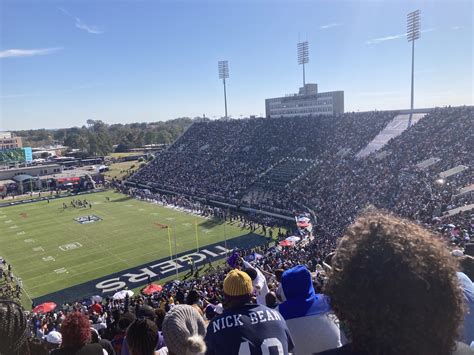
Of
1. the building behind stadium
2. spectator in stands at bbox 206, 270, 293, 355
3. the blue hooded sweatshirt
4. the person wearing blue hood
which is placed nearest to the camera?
spectator in stands at bbox 206, 270, 293, 355

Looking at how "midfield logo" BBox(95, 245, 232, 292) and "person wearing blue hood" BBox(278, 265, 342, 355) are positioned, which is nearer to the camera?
"person wearing blue hood" BBox(278, 265, 342, 355)

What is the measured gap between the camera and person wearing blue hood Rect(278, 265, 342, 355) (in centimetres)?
308

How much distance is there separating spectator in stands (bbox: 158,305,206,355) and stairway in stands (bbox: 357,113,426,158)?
3924 centimetres

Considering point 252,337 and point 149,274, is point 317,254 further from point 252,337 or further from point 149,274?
point 252,337

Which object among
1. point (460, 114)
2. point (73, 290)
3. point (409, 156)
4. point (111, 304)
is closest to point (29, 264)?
point (73, 290)

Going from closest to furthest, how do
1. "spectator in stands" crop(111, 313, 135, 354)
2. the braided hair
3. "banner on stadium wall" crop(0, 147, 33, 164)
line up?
the braided hair → "spectator in stands" crop(111, 313, 135, 354) → "banner on stadium wall" crop(0, 147, 33, 164)

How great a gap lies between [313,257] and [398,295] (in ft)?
61.5

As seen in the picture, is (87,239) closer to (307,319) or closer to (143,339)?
(143,339)

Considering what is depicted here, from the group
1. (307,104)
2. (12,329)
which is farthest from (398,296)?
(307,104)

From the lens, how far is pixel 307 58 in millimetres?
65938

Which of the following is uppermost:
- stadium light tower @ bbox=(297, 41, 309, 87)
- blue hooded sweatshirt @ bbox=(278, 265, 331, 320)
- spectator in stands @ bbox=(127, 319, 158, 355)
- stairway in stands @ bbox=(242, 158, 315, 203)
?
stadium light tower @ bbox=(297, 41, 309, 87)

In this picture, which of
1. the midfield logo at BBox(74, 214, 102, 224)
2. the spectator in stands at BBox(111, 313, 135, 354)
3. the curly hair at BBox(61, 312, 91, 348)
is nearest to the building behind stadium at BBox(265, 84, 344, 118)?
the midfield logo at BBox(74, 214, 102, 224)

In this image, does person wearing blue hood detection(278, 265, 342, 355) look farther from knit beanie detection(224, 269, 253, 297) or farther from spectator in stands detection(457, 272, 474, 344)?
spectator in stands detection(457, 272, 474, 344)

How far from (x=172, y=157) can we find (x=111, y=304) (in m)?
45.2
